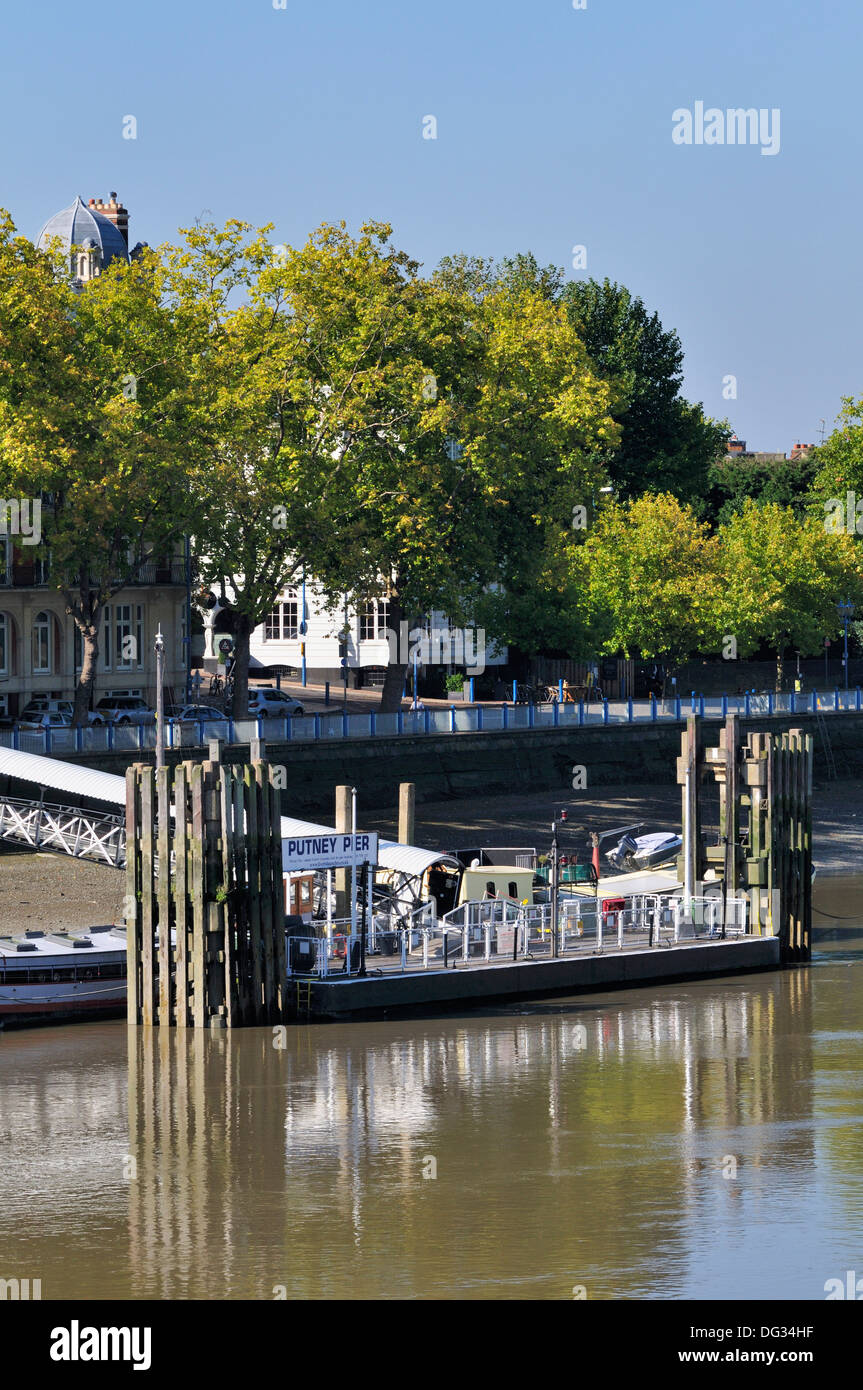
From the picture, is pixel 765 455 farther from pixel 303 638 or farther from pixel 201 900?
pixel 201 900

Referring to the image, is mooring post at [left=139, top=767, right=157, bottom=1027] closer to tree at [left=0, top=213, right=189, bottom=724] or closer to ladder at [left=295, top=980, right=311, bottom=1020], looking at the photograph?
ladder at [left=295, top=980, right=311, bottom=1020]

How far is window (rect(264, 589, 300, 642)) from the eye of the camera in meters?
94.9

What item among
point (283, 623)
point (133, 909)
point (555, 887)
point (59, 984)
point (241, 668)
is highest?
point (283, 623)

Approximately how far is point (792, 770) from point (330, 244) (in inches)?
1058

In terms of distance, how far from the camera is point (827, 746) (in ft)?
268

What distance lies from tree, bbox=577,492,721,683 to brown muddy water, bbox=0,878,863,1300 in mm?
42338

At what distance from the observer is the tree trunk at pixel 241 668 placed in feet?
222

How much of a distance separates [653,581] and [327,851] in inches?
1809

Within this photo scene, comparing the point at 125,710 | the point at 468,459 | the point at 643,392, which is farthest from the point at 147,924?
the point at 643,392
